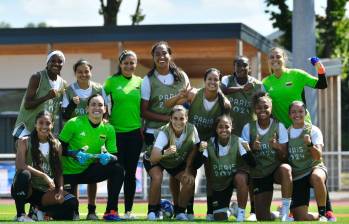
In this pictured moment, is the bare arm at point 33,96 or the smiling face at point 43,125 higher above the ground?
the bare arm at point 33,96

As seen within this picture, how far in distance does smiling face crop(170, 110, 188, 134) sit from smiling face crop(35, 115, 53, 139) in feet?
4.59

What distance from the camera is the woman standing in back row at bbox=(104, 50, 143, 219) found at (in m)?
11.1

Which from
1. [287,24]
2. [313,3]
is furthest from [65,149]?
[287,24]

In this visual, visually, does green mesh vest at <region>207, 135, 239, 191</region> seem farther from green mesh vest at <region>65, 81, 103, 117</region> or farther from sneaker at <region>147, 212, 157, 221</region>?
green mesh vest at <region>65, 81, 103, 117</region>

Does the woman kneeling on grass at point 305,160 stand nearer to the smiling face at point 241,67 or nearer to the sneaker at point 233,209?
the smiling face at point 241,67

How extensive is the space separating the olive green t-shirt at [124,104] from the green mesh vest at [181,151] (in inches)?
17.3

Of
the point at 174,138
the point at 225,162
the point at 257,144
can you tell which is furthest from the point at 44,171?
the point at 257,144

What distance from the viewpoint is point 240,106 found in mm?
11305

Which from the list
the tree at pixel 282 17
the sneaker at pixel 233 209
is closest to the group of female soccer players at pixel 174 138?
the sneaker at pixel 233 209

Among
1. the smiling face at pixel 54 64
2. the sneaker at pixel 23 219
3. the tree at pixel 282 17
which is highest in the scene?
the tree at pixel 282 17

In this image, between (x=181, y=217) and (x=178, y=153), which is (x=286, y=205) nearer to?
(x=181, y=217)

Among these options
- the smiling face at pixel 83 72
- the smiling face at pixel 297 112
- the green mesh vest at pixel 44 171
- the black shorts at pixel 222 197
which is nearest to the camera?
the green mesh vest at pixel 44 171

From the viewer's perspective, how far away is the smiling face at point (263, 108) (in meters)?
10.7

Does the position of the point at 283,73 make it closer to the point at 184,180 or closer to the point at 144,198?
the point at 184,180
